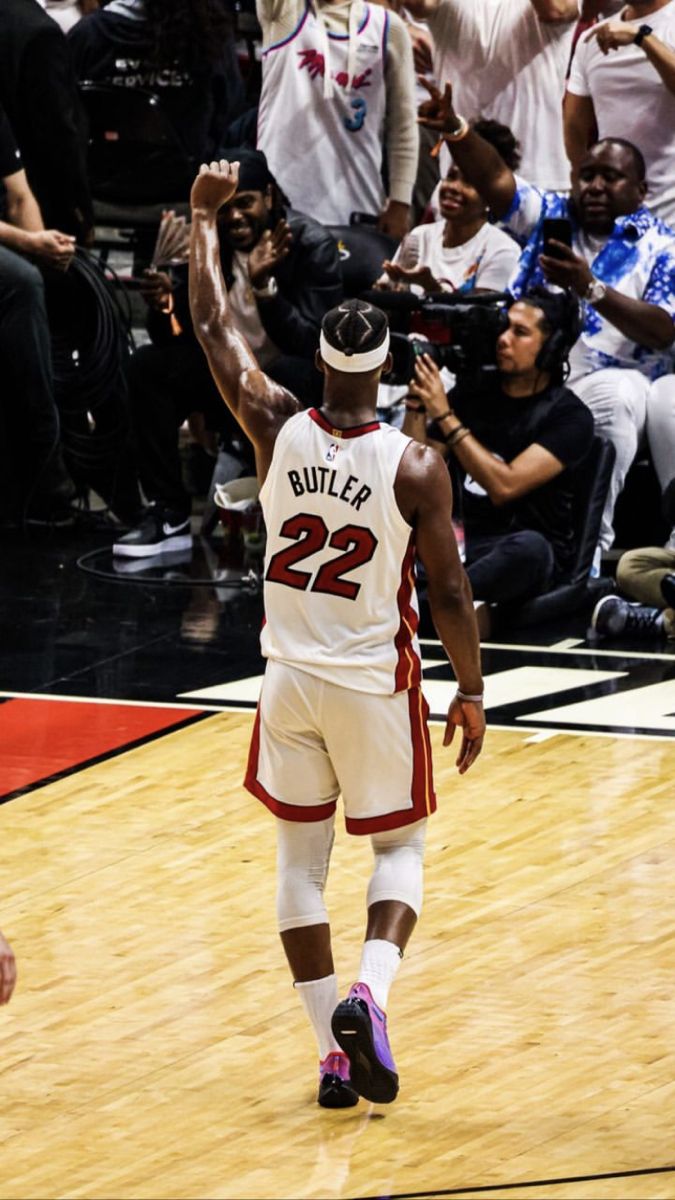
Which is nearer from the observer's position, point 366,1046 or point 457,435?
point 366,1046

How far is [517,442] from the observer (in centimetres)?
862

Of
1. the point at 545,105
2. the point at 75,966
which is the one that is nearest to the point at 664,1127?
the point at 75,966

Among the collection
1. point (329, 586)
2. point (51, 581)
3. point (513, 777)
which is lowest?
point (51, 581)

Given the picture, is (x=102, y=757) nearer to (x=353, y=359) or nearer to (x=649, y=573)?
(x=649, y=573)

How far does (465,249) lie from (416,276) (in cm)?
33

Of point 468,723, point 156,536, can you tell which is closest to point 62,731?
point 156,536

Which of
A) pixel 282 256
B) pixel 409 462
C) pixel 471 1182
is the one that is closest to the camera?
pixel 471 1182

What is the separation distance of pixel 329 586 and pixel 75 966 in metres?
1.31

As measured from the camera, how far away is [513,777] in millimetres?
6602

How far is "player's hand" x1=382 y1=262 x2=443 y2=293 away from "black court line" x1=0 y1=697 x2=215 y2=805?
8.96 feet

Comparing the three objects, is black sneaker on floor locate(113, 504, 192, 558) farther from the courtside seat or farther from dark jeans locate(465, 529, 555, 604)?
dark jeans locate(465, 529, 555, 604)

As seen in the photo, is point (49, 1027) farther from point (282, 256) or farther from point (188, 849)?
point (282, 256)

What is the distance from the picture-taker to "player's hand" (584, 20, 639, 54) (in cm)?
904

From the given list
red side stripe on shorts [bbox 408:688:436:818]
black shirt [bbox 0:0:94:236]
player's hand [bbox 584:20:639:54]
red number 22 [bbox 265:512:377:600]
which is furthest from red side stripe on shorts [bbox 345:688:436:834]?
black shirt [bbox 0:0:94:236]
